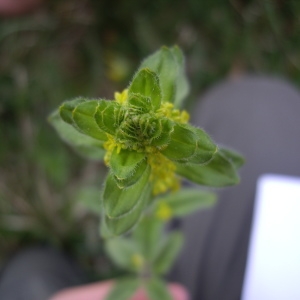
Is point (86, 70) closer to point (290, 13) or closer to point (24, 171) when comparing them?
point (24, 171)

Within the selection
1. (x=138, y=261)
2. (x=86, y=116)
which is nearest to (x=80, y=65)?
(x=138, y=261)

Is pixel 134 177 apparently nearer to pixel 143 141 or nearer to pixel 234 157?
pixel 143 141

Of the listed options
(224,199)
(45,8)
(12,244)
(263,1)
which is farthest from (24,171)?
(263,1)

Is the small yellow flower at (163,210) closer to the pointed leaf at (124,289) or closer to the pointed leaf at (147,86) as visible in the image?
the pointed leaf at (124,289)

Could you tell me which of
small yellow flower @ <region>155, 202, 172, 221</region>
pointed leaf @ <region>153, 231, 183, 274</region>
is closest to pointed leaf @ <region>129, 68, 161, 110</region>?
small yellow flower @ <region>155, 202, 172, 221</region>

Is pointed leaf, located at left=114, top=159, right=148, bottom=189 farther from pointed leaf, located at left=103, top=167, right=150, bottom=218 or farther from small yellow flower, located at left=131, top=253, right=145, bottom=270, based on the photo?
small yellow flower, located at left=131, top=253, right=145, bottom=270

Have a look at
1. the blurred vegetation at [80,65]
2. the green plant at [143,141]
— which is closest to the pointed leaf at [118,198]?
the green plant at [143,141]

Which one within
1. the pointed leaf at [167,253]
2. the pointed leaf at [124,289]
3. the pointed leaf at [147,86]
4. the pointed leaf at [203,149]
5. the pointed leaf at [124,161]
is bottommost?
the pointed leaf at [124,289]
